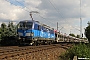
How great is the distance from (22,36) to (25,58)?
1427 centimetres

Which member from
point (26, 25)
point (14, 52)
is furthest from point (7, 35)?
point (14, 52)

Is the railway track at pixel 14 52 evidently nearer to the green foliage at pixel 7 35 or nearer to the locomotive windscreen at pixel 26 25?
the locomotive windscreen at pixel 26 25

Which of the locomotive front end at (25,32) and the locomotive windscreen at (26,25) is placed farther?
the locomotive windscreen at (26,25)

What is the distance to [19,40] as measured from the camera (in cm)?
2686

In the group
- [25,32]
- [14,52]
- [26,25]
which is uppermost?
[26,25]

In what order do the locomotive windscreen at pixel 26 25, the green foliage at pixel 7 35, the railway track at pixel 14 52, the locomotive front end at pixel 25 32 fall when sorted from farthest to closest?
the green foliage at pixel 7 35
the locomotive windscreen at pixel 26 25
the locomotive front end at pixel 25 32
the railway track at pixel 14 52

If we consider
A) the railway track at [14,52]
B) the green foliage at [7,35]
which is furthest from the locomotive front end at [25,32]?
the railway track at [14,52]

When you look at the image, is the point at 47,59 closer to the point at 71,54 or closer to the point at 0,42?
the point at 71,54

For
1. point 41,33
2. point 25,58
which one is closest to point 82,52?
point 25,58

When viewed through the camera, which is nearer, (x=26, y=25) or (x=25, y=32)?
(x=25, y=32)

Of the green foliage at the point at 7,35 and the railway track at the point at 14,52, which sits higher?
the green foliage at the point at 7,35

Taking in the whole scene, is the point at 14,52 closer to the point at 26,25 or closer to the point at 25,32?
the point at 25,32

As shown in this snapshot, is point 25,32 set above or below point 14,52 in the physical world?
above

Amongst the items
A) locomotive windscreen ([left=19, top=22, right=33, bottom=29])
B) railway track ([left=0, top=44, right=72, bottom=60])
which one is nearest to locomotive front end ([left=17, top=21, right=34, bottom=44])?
locomotive windscreen ([left=19, top=22, right=33, bottom=29])
